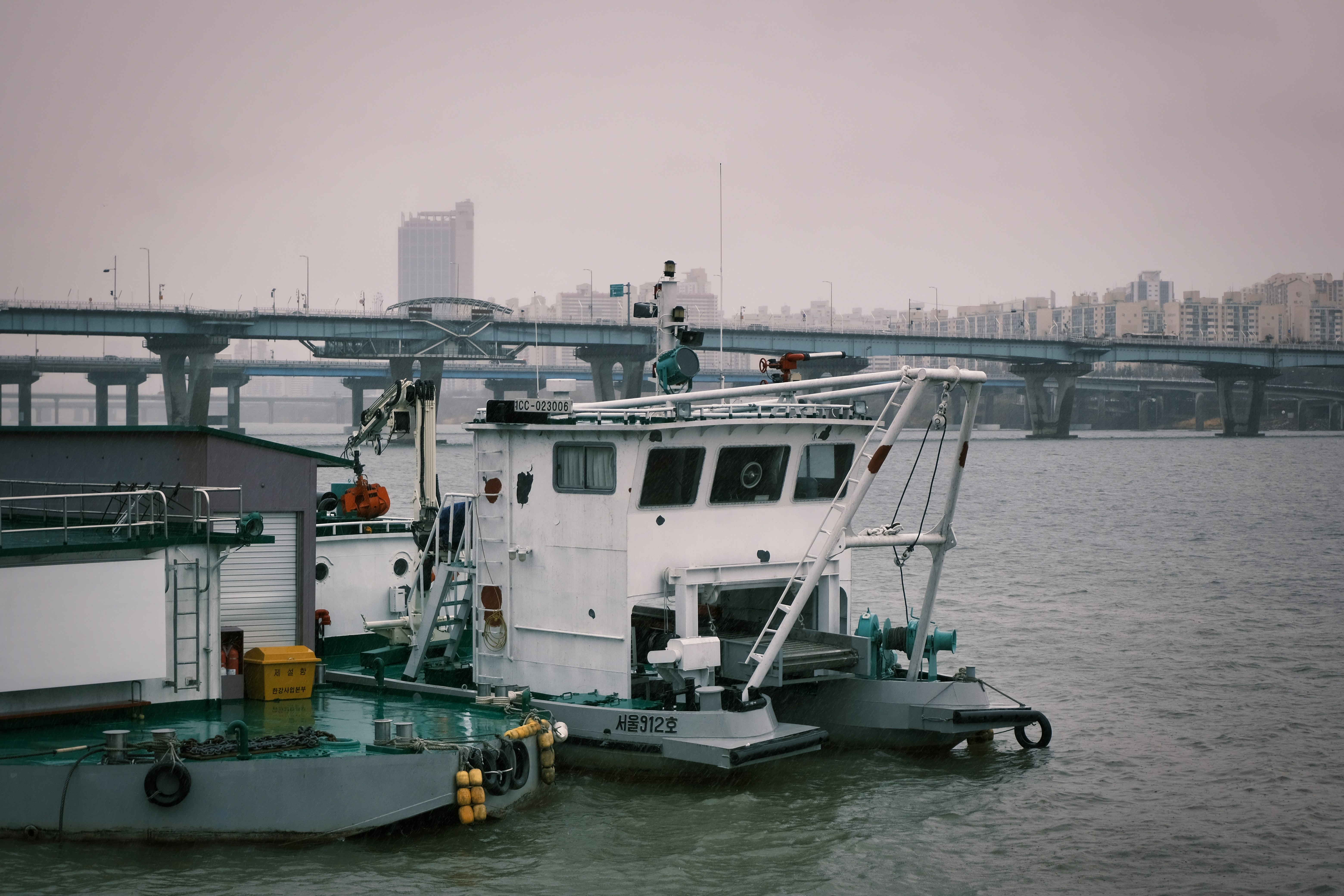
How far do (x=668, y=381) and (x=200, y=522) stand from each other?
7.11 metres

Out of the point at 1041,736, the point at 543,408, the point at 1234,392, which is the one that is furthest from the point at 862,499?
the point at 1234,392

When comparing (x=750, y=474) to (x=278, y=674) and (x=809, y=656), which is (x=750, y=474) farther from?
(x=278, y=674)

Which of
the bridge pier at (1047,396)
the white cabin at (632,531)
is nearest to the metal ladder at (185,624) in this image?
the white cabin at (632,531)

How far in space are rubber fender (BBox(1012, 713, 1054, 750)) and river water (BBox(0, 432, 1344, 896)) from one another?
18cm

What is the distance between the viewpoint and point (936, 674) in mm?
20625

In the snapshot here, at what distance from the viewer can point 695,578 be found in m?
18.8

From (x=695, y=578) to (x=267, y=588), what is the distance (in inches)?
248

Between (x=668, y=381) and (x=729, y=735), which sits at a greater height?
(x=668, y=381)

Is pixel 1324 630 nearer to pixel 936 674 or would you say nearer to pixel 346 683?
pixel 936 674

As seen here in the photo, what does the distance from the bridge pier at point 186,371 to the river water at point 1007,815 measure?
267 feet

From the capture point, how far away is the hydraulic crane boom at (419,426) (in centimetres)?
2250

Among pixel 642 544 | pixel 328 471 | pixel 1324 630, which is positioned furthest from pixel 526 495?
pixel 328 471

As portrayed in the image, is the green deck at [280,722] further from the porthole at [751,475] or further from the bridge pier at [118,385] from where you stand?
the bridge pier at [118,385]

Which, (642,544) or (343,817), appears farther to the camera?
(642,544)
